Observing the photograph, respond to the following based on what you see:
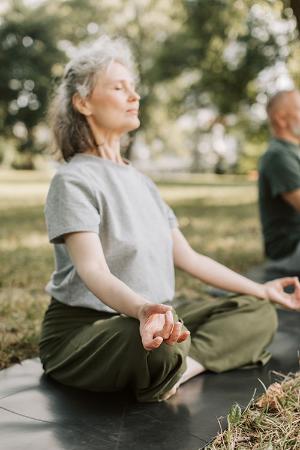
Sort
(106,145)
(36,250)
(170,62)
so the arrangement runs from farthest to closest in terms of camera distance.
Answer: (170,62) < (36,250) < (106,145)

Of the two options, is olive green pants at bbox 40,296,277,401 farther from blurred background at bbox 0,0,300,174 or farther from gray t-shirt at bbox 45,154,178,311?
blurred background at bbox 0,0,300,174

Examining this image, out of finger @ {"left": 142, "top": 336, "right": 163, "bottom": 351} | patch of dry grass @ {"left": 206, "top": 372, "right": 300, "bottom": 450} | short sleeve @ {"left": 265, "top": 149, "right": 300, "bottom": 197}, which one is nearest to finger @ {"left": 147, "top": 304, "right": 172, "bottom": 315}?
finger @ {"left": 142, "top": 336, "right": 163, "bottom": 351}

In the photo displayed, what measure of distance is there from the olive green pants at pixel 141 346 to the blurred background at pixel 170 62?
5.03m

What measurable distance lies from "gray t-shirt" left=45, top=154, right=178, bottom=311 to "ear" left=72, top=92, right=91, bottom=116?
20 centimetres

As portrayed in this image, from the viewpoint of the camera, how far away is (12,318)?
12.1 ft

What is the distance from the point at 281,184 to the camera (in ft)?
15.6

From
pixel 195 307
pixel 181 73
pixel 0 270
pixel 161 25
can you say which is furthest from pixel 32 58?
pixel 195 307

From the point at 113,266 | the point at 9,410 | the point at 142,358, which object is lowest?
the point at 9,410

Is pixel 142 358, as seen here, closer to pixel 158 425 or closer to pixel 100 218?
pixel 158 425

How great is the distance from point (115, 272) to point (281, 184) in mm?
2581

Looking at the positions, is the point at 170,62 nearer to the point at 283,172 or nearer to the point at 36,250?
the point at 36,250

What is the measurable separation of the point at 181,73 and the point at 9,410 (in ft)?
71.7

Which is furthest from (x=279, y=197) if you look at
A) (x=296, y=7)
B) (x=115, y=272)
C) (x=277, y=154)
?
(x=296, y=7)

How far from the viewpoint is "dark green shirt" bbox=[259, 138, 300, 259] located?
15.7 ft
